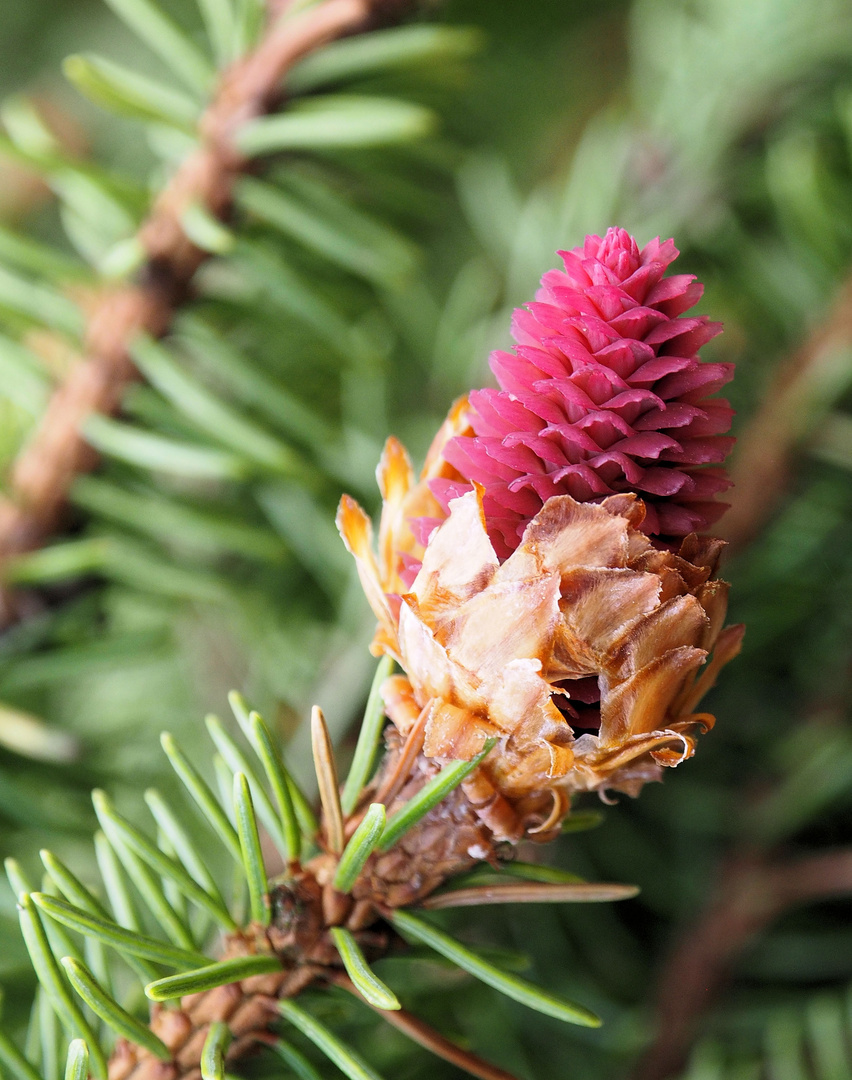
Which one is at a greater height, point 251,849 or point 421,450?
point 421,450

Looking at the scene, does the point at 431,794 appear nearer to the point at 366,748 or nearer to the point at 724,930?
the point at 366,748

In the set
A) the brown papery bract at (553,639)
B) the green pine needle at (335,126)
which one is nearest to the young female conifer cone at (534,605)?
the brown papery bract at (553,639)

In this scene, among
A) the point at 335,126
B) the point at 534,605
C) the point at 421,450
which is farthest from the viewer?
the point at 421,450

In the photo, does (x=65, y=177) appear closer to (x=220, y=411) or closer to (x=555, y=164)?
(x=220, y=411)

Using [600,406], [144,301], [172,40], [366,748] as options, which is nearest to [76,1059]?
[366,748]

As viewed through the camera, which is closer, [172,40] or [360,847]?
[360,847]

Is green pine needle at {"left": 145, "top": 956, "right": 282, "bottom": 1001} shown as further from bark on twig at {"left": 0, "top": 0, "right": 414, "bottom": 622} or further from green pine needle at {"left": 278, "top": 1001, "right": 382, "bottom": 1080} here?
bark on twig at {"left": 0, "top": 0, "right": 414, "bottom": 622}

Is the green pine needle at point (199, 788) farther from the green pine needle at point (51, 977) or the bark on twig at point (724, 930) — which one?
the bark on twig at point (724, 930)
